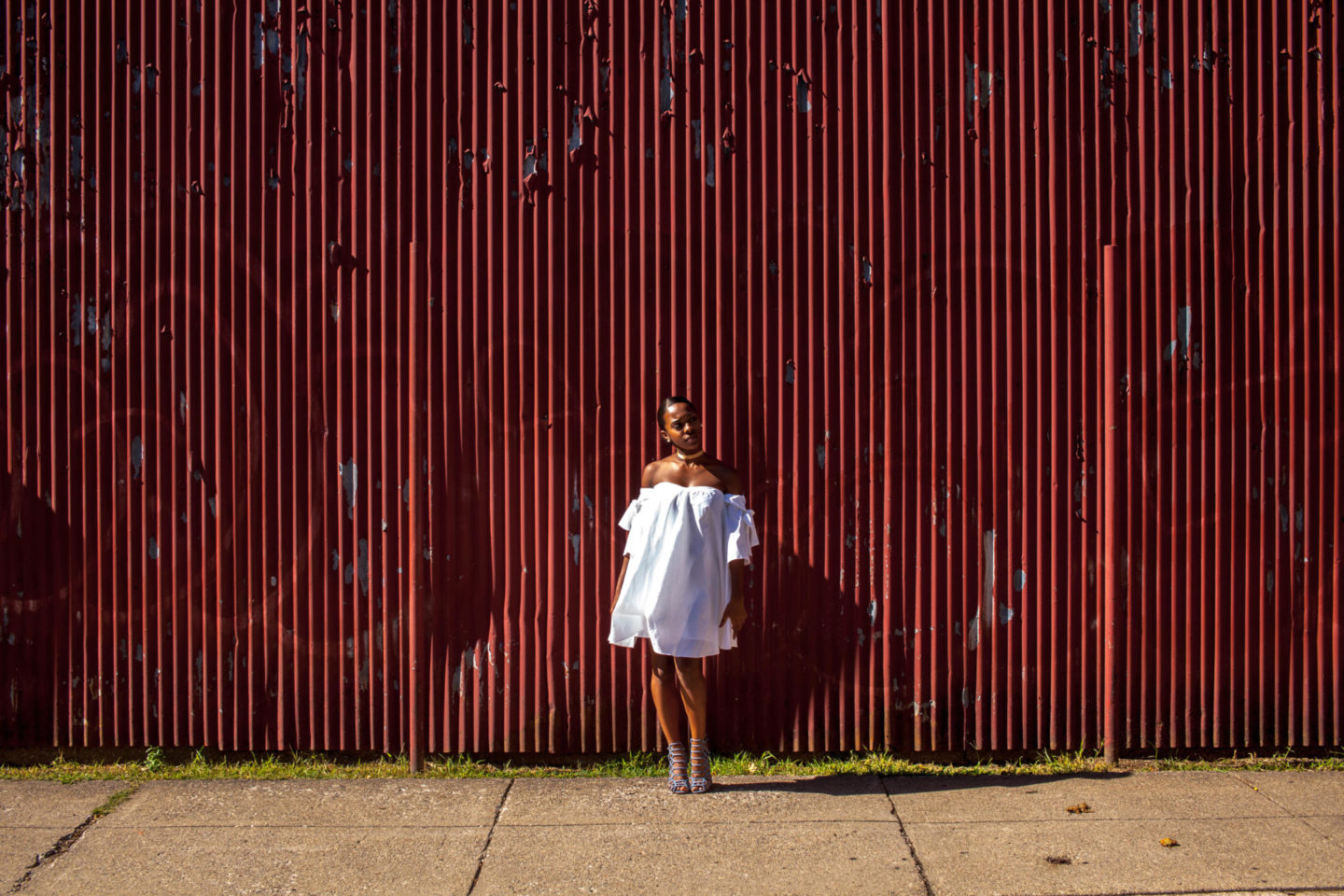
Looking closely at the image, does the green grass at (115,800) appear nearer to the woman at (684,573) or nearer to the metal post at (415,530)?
the metal post at (415,530)

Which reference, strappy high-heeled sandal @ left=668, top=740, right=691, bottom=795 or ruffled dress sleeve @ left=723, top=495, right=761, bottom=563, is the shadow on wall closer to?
strappy high-heeled sandal @ left=668, top=740, right=691, bottom=795

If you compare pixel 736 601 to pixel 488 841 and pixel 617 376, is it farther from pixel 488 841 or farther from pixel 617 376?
pixel 488 841

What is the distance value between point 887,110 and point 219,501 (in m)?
3.66

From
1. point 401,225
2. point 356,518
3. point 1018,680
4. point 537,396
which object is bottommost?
point 1018,680

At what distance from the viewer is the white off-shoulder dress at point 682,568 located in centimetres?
457

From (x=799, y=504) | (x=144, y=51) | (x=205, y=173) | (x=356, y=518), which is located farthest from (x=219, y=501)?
(x=799, y=504)

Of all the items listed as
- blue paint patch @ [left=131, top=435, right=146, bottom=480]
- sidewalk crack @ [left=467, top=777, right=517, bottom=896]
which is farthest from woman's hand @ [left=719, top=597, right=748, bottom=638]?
blue paint patch @ [left=131, top=435, right=146, bottom=480]

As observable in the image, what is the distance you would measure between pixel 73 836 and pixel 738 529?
2897 mm

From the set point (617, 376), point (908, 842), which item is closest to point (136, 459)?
point (617, 376)

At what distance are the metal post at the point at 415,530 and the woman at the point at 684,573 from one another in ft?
3.12

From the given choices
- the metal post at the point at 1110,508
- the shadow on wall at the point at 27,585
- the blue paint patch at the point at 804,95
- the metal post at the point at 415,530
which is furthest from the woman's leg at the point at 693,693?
the shadow on wall at the point at 27,585

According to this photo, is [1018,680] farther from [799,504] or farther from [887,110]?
[887,110]

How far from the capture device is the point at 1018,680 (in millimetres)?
5129

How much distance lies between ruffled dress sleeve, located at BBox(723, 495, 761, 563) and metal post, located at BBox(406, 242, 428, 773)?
4.76 ft
